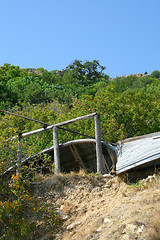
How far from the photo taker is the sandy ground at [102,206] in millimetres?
7094

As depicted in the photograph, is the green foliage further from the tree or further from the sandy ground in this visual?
the tree

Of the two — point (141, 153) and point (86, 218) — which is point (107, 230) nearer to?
point (86, 218)

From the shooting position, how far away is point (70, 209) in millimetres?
9281

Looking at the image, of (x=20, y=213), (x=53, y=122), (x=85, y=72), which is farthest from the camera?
(x=85, y=72)

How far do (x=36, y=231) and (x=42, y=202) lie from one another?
808 millimetres

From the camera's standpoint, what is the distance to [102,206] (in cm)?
888

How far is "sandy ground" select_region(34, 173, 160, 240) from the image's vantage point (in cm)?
709

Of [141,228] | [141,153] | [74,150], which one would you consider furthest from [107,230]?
[74,150]

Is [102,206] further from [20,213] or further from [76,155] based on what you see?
[76,155]

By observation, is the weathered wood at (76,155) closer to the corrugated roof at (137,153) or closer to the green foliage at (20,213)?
the corrugated roof at (137,153)

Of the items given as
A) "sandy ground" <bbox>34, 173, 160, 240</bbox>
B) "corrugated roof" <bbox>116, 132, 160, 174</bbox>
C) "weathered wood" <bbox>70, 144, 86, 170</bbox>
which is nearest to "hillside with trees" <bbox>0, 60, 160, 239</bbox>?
"sandy ground" <bbox>34, 173, 160, 240</bbox>

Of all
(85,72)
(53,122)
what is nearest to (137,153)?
(53,122)

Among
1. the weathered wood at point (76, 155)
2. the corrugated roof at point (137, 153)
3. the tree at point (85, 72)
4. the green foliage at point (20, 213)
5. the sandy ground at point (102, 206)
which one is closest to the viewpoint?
the sandy ground at point (102, 206)

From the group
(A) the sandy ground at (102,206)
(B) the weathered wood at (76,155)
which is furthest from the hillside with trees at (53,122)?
(B) the weathered wood at (76,155)
